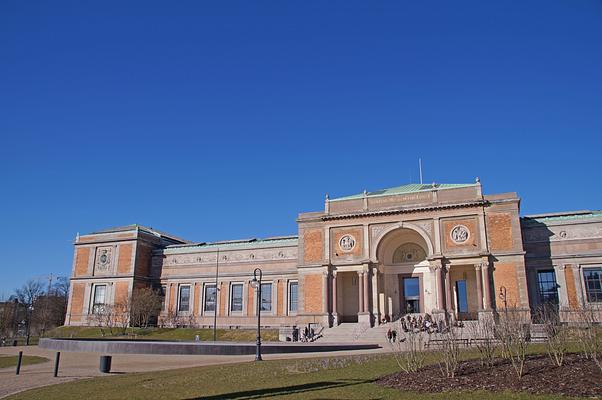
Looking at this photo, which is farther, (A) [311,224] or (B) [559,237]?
(A) [311,224]

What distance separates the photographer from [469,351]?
19078 millimetres

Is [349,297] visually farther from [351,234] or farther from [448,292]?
[448,292]

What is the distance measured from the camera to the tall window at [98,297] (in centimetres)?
5797

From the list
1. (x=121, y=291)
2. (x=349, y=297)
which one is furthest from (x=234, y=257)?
(x=349, y=297)

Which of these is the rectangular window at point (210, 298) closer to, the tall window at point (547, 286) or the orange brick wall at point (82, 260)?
the orange brick wall at point (82, 260)

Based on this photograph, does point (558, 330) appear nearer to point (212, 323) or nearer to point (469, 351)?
point (469, 351)

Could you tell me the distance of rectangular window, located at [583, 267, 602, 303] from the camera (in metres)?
39.8

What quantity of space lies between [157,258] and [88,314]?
1034 cm

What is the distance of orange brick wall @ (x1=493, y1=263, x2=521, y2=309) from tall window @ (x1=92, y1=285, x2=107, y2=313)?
44105 millimetres

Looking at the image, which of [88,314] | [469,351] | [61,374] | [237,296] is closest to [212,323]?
[237,296]

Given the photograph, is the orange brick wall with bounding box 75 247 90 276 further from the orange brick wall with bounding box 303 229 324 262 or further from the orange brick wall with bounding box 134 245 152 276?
the orange brick wall with bounding box 303 229 324 262

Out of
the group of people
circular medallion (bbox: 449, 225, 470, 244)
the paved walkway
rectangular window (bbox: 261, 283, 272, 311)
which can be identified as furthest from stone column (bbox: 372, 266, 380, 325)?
the paved walkway

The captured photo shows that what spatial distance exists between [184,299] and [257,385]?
44.8 m

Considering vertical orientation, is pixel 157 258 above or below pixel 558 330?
above
